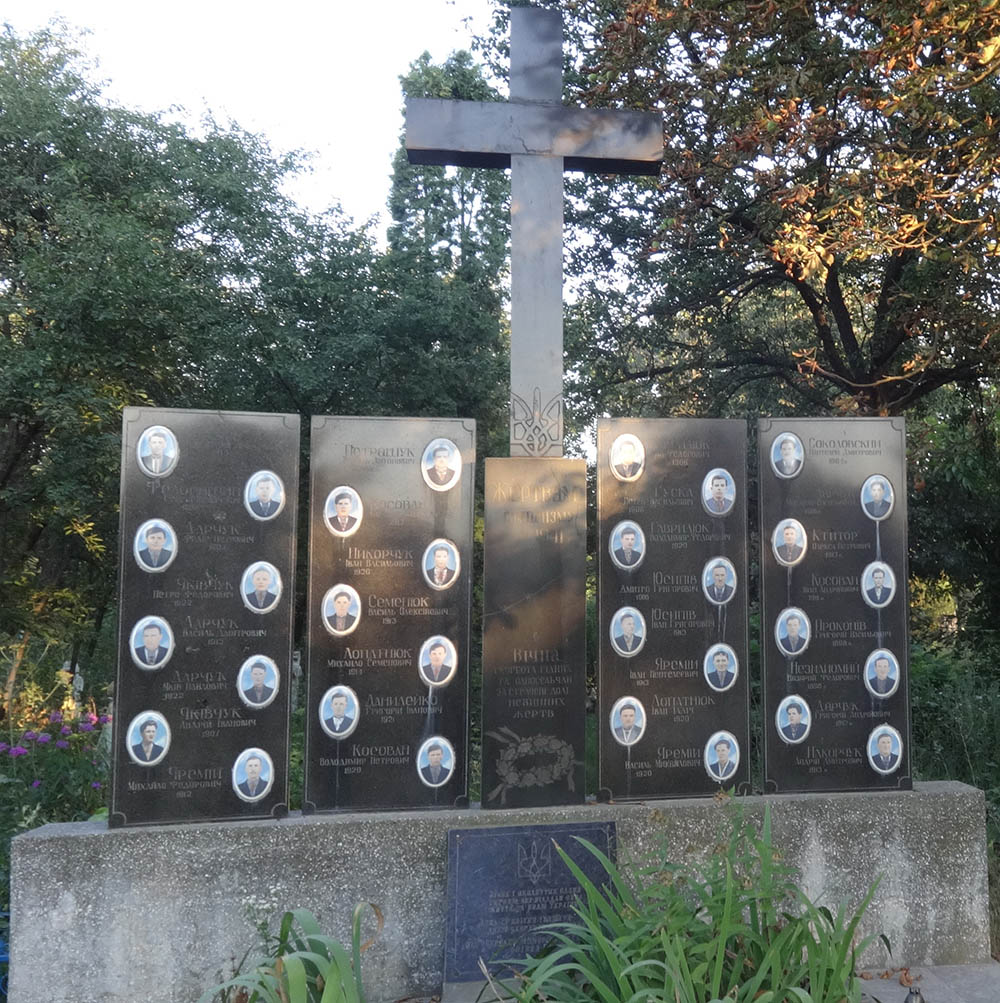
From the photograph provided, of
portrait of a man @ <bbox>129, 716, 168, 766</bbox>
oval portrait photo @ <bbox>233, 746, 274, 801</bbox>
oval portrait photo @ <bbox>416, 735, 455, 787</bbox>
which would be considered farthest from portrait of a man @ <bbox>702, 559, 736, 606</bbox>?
portrait of a man @ <bbox>129, 716, 168, 766</bbox>

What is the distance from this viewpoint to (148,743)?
406 centimetres

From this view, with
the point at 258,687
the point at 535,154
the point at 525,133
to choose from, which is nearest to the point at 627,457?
the point at 535,154

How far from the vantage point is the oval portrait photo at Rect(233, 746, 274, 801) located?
13.6 ft

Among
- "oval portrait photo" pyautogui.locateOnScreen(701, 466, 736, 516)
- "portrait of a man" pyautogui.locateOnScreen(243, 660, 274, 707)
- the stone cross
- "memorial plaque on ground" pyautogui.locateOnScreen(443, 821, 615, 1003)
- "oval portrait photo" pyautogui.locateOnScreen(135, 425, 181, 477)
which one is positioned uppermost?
the stone cross

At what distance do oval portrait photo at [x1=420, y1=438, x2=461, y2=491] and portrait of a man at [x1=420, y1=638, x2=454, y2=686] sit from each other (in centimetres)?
76

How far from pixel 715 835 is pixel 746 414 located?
8.61 m

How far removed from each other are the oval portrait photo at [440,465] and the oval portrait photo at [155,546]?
1.19m

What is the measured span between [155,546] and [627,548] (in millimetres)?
2214

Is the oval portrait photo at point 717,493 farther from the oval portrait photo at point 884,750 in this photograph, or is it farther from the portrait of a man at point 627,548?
the oval portrait photo at point 884,750

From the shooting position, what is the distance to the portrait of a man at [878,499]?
4746 mm

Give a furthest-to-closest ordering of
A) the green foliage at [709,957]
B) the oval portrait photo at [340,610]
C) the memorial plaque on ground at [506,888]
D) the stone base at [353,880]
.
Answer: the oval portrait photo at [340,610], the memorial plaque on ground at [506,888], the stone base at [353,880], the green foliage at [709,957]

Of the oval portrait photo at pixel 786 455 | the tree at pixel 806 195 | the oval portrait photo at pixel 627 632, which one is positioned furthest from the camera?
the tree at pixel 806 195

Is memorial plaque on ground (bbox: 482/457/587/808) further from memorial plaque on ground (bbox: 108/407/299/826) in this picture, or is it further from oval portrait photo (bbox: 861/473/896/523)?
oval portrait photo (bbox: 861/473/896/523)

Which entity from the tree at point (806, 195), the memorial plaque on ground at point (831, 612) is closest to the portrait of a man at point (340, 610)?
the memorial plaque on ground at point (831, 612)
